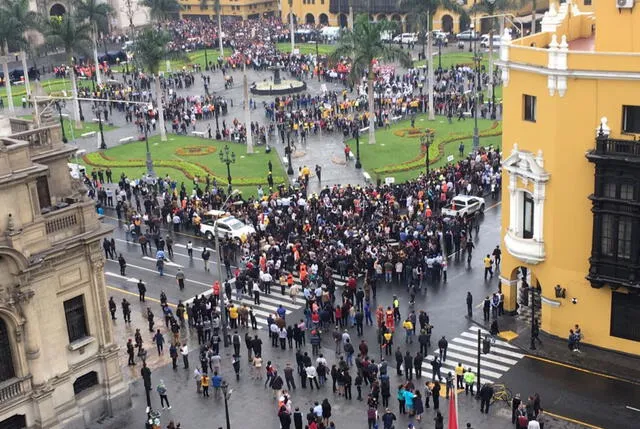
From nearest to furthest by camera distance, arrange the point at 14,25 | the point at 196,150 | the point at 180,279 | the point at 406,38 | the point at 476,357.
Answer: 1. the point at 476,357
2. the point at 180,279
3. the point at 196,150
4. the point at 14,25
5. the point at 406,38

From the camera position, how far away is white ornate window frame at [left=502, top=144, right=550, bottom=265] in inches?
1593

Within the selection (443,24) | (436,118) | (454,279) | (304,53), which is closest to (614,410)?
(454,279)

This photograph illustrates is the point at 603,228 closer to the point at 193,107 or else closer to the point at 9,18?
the point at 193,107

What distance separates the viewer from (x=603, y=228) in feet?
127

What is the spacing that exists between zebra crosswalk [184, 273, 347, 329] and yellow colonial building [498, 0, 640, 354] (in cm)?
1117

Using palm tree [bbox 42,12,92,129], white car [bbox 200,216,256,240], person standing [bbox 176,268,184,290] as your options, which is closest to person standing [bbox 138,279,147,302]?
person standing [bbox 176,268,184,290]

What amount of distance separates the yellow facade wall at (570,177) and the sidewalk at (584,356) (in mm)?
393

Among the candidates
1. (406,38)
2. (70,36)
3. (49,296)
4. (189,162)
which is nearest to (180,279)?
(49,296)

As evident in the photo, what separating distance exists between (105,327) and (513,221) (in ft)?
62.9

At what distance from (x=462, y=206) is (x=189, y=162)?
26.3 meters

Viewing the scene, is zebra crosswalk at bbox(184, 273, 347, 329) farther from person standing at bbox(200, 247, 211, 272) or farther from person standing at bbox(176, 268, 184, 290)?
person standing at bbox(200, 247, 211, 272)

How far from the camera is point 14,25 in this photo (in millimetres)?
88375

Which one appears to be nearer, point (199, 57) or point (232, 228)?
point (232, 228)

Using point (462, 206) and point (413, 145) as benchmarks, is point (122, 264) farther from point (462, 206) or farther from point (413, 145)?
point (413, 145)
